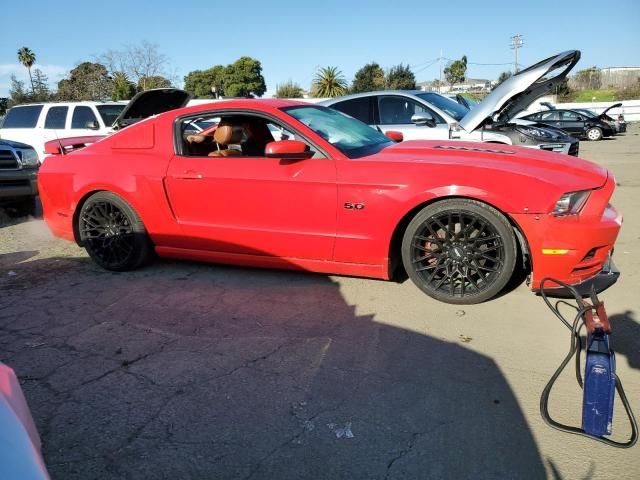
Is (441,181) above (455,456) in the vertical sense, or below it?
above

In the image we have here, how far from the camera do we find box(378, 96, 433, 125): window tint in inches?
309

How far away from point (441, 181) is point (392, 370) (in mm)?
1383

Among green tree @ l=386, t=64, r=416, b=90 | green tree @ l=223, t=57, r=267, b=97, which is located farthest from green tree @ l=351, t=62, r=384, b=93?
green tree @ l=223, t=57, r=267, b=97

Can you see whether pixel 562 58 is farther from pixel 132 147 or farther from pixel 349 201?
pixel 132 147

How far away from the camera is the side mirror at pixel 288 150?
144 inches

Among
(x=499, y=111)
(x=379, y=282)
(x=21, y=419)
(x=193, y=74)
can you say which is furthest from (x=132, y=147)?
(x=193, y=74)

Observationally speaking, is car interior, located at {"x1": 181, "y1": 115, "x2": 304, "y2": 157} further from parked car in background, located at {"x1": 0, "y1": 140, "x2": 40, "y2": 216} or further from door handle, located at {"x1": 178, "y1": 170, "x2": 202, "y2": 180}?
parked car in background, located at {"x1": 0, "y1": 140, "x2": 40, "y2": 216}

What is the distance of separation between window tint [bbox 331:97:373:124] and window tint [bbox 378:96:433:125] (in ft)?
0.64

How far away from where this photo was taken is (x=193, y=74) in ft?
240

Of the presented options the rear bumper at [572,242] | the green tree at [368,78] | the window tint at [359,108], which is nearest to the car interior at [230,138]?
the rear bumper at [572,242]

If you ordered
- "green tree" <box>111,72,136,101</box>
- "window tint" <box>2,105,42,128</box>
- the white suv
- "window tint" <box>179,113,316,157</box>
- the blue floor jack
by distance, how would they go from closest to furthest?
1. the blue floor jack
2. "window tint" <box>179,113,316,157</box>
3. the white suv
4. "window tint" <box>2,105,42,128</box>
5. "green tree" <box>111,72,136,101</box>

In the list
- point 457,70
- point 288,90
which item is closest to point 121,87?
point 288,90

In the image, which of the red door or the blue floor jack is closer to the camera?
the blue floor jack

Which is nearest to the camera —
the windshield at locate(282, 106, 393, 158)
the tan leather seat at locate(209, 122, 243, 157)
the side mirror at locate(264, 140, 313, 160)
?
the side mirror at locate(264, 140, 313, 160)
